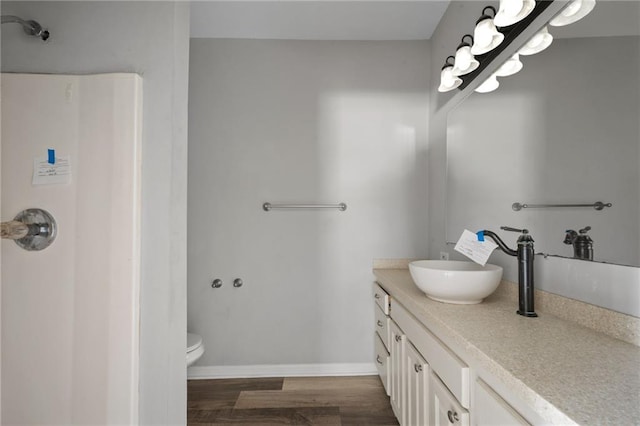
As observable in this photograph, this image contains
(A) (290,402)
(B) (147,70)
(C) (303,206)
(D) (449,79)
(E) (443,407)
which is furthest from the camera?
(C) (303,206)

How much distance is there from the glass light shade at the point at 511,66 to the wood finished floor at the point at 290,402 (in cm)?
183

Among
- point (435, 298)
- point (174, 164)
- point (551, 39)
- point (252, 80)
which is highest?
point (252, 80)

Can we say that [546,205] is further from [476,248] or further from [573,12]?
[573,12]

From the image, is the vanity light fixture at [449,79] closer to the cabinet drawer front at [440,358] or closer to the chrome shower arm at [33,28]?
the cabinet drawer front at [440,358]

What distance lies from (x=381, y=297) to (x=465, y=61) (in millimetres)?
1366

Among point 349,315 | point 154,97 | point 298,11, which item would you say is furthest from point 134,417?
point 298,11

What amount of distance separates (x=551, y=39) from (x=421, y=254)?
1.50 m

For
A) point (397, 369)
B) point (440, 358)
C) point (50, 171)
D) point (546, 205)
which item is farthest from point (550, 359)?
point (50, 171)

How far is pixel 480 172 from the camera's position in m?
1.71

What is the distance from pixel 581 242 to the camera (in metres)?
1.07

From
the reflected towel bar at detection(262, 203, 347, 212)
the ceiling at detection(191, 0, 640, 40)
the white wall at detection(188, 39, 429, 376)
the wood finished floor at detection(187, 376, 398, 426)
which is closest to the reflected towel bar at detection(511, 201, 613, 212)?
the white wall at detection(188, 39, 429, 376)

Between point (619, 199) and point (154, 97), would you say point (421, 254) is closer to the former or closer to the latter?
point (619, 199)

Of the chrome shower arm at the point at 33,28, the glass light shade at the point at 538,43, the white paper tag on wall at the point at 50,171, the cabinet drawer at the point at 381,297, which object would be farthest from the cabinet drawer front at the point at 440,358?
the chrome shower arm at the point at 33,28

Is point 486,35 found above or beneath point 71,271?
above
